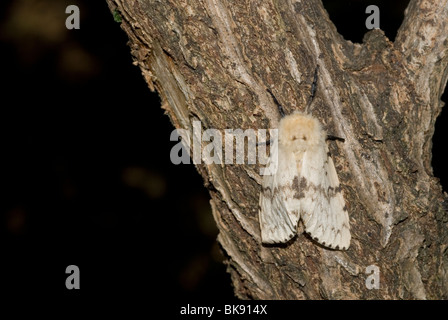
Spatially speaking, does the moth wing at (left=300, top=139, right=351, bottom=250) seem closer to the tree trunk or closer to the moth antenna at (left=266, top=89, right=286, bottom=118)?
the tree trunk

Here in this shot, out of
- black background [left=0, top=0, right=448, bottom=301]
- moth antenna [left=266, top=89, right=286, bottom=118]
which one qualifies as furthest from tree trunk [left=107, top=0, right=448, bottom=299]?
black background [left=0, top=0, right=448, bottom=301]

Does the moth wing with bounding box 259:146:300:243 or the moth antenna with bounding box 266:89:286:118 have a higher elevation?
the moth antenna with bounding box 266:89:286:118

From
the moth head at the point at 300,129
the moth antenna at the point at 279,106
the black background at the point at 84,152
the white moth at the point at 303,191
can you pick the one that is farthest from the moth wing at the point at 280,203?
the black background at the point at 84,152

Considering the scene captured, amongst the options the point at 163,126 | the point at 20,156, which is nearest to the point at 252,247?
the point at 163,126

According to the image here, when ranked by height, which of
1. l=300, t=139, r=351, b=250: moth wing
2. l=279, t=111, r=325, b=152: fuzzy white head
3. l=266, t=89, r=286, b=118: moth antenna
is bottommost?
l=300, t=139, r=351, b=250: moth wing

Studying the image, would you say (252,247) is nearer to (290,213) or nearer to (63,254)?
(290,213)

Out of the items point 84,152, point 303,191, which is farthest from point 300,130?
point 84,152

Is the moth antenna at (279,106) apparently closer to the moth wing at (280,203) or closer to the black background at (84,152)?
the moth wing at (280,203)
